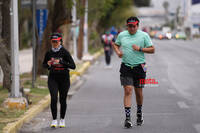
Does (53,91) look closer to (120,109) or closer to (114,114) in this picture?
(114,114)

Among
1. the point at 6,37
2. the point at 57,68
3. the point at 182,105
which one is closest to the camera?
the point at 57,68

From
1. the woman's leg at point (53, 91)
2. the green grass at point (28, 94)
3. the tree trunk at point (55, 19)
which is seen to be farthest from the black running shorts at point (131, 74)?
the tree trunk at point (55, 19)

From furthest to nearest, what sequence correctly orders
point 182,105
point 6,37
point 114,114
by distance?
point 6,37
point 182,105
point 114,114

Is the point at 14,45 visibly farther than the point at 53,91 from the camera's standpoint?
Yes

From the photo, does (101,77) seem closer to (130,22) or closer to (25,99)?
(25,99)

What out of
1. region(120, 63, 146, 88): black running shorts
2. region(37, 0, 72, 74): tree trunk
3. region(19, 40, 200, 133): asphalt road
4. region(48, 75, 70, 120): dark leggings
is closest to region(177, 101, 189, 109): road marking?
region(19, 40, 200, 133): asphalt road

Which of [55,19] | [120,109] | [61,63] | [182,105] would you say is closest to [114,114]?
[120,109]

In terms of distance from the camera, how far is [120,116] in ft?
34.1

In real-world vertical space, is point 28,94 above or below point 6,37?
below

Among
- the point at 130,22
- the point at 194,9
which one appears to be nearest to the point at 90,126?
the point at 130,22

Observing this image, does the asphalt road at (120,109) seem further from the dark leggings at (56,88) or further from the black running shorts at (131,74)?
the black running shorts at (131,74)

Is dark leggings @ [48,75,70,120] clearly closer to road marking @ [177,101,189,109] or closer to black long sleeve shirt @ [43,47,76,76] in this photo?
black long sleeve shirt @ [43,47,76,76]

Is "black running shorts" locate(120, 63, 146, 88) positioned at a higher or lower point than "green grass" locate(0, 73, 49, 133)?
higher

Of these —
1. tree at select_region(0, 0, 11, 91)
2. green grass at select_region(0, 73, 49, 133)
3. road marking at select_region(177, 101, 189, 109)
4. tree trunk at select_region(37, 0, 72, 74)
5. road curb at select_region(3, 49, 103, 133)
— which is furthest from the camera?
tree trunk at select_region(37, 0, 72, 74)
